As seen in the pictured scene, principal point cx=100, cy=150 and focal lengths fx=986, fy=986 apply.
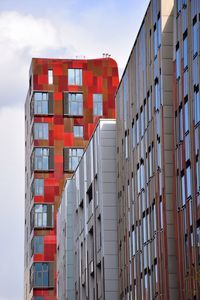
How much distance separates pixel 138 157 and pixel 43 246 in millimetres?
62121

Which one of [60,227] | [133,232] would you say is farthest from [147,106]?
[60,227]

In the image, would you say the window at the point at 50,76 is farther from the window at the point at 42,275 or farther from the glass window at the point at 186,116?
the glass window at the point at 186,116

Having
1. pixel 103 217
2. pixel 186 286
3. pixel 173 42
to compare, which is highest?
pixel 173 42

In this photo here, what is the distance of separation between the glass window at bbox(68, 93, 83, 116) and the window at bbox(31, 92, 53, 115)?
2752 mm

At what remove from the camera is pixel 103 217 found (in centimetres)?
9056

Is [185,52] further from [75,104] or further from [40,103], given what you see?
[40,103]

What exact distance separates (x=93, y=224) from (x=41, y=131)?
4625cm

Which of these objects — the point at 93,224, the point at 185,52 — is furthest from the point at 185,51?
the point at 93,224

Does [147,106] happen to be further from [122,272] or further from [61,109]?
[61,109]

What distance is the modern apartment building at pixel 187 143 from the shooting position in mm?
60250

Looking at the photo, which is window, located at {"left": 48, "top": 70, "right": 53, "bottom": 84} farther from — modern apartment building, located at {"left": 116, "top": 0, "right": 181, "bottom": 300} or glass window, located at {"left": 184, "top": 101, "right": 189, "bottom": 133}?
glass window, located at {"left": 184, "top": 101, "right": 189, "bottom": 133}

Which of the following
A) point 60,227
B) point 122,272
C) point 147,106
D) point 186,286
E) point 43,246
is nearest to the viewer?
point 186,286

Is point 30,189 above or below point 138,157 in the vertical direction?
above

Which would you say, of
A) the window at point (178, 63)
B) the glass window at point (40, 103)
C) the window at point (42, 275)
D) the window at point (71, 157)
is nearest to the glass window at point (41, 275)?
the window at point (42, 275)
